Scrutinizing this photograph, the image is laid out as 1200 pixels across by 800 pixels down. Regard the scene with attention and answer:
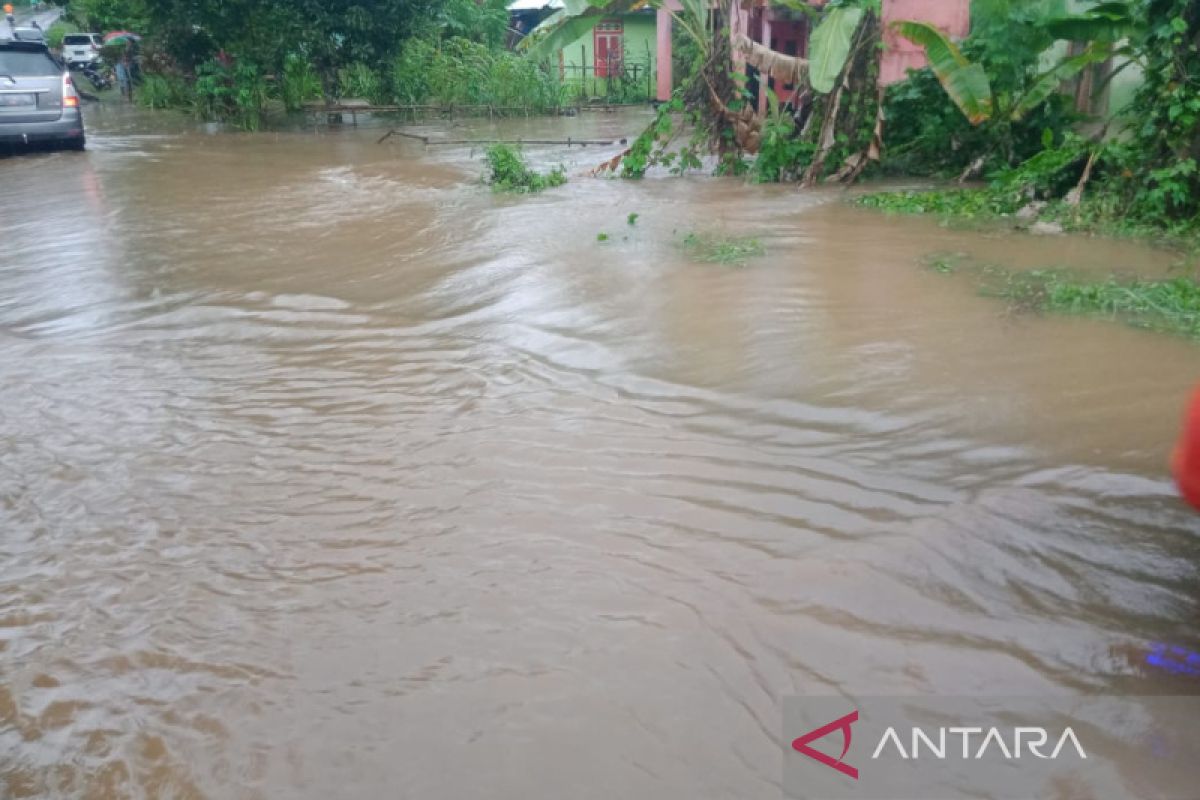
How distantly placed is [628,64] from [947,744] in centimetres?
2571

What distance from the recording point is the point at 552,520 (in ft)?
12.4

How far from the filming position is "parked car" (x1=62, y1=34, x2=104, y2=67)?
36.3m

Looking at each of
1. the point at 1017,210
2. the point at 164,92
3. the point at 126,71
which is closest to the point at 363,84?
the point at 164,92

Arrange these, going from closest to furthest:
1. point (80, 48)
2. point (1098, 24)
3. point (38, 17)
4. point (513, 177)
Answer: point (1098, 24) < point (513, 177) < point (80, 48) < point (38, 17)

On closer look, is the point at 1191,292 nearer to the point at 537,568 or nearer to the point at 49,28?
the point at 537,568

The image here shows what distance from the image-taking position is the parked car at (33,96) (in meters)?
14.5

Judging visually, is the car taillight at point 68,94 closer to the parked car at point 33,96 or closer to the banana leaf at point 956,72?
the parked car at point 33,96

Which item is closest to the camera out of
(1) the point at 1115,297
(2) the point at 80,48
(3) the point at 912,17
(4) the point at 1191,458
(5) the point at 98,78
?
(4) the point at 1191,458

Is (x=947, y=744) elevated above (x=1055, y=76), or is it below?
below

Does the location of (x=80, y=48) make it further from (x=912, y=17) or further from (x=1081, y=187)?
(x=1081, y=187)

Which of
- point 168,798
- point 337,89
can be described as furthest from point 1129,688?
point 337,89

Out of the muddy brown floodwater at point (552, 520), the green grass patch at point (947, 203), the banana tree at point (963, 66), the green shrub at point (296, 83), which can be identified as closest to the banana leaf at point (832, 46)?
the banana tree at point (963, 66)

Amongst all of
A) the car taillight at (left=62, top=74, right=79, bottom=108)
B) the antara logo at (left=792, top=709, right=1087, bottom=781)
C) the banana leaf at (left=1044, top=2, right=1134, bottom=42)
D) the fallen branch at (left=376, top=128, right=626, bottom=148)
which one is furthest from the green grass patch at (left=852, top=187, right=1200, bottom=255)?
the car taillight at (left=62, top=74, right=79, bottom=108)

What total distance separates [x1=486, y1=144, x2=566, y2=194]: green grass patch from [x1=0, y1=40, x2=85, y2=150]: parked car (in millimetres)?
8203
